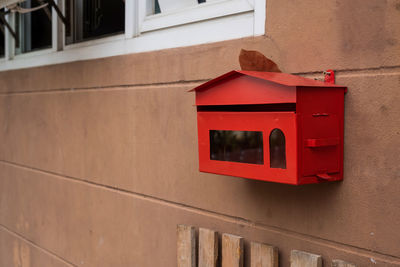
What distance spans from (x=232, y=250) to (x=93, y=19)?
2.00m

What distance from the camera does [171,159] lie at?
8.18ft

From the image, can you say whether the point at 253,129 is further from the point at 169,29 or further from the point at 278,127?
the point at 169,29

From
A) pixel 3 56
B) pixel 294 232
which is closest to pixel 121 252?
pixel 294 232

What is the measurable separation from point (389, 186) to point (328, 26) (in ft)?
1.98

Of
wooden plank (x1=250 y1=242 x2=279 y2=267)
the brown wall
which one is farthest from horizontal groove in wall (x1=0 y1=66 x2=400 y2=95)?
wooden plank (x1=250 y1=242 x2=279 y2=267)

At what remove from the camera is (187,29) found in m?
2.39

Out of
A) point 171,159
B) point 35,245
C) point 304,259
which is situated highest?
point 171,159

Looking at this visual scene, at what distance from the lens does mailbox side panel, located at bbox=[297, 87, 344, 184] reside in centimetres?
157

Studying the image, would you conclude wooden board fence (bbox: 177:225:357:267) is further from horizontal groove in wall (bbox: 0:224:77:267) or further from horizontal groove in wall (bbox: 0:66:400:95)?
horizontal groove in wall (bbox: 0:224:77:267)

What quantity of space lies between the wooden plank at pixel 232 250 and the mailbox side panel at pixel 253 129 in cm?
36

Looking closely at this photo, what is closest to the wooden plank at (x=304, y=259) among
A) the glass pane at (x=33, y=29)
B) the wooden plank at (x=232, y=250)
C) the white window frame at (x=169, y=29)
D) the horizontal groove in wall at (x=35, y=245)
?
the wooden plank at (x=232, y=250)

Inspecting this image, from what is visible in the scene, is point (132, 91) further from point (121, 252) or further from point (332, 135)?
point (332, 135)

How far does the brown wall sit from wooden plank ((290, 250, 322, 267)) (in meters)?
0.05

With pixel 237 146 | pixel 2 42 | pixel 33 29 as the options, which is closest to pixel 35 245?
pixel 33 29
